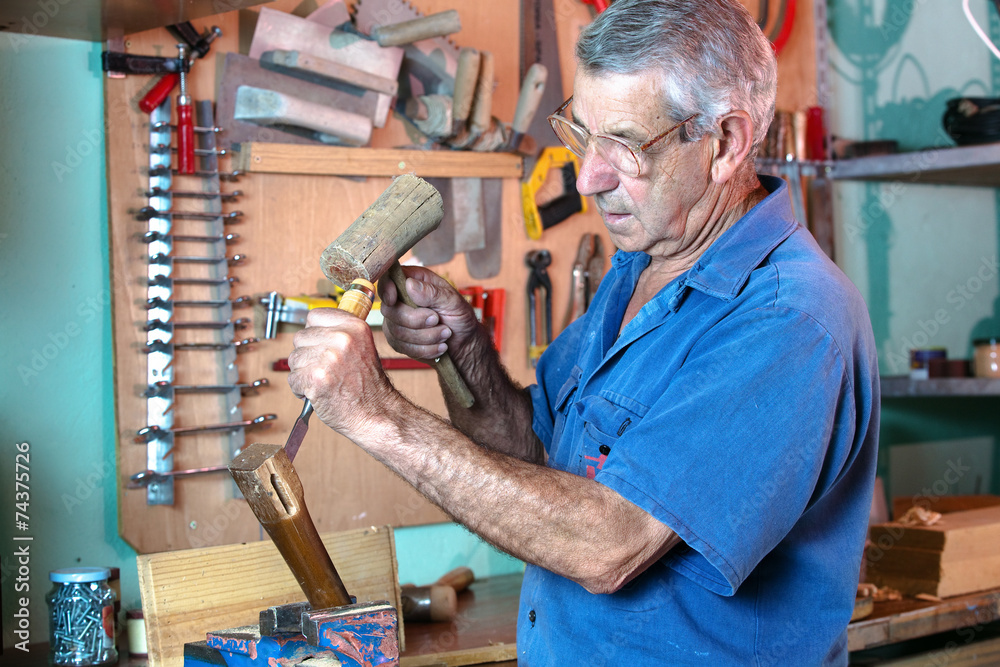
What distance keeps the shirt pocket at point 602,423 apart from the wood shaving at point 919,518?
4.55 feet

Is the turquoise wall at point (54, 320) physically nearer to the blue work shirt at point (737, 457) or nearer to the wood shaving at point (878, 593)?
the blue work shirt at point (737, 457)

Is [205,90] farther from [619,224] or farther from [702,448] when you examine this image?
[702,448]

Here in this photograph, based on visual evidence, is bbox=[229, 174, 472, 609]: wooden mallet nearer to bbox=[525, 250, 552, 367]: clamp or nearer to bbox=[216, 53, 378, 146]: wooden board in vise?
bbox=[216, 53, 378, 146]: wooden board in vise

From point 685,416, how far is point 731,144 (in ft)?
1.40

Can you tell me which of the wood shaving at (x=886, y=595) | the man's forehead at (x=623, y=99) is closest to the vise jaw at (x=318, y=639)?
the man's forehead at (x=623, y=99)

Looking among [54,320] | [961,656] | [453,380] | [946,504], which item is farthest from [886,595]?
[54,320]

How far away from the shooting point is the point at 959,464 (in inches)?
131

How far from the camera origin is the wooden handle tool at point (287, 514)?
1.15 meters

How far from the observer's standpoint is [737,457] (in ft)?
3.30

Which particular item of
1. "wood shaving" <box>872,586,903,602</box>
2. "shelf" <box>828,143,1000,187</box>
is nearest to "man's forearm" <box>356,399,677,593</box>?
"wood shaving" <box>872,586,903,602</box>

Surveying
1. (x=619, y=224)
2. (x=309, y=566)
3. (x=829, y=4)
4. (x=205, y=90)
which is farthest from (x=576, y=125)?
(x=829, y=4)

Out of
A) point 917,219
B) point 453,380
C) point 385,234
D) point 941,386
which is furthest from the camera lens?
point 917,219

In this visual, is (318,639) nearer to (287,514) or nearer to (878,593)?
(287,514)

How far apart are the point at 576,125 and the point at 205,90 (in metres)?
1.07
